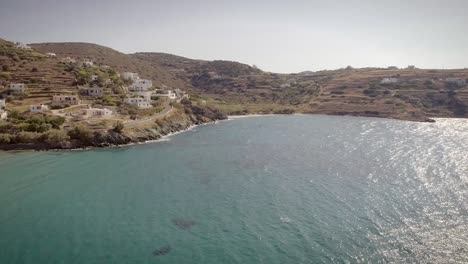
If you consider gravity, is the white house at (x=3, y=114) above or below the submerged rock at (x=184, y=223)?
above

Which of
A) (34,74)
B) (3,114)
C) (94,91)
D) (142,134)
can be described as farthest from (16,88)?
(142,134)

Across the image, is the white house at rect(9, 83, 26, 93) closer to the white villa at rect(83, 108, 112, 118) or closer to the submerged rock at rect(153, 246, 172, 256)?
the white villa at rect(83, 108, 112, 118)

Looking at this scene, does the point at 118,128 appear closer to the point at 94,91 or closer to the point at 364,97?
the point at 94,91

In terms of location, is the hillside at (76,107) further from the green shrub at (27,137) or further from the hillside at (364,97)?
the hillside at (364,97)

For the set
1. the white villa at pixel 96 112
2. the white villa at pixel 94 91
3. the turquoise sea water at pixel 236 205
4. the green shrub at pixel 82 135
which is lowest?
the turquoise sea water at pixel 236 205

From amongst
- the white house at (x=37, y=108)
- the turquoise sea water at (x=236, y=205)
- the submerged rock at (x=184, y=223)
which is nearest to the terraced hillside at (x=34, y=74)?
the white house at (x=37, y=108)

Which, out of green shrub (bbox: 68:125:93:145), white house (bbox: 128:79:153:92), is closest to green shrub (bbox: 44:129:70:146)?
green shrub (bbox: 68:125:93:145)
